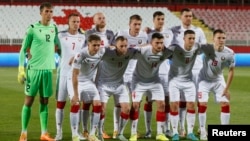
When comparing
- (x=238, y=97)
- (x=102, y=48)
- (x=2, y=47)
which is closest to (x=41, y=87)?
(x=102, y=48)

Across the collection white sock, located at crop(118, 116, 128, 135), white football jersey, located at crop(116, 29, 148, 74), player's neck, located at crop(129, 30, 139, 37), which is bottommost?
white sock, located at crop(118, 116, 128, 135)

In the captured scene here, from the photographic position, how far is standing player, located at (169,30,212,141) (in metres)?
10.3

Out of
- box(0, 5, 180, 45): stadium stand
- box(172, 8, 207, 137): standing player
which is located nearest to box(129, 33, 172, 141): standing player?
box(172, 8, 207, 137): standing player

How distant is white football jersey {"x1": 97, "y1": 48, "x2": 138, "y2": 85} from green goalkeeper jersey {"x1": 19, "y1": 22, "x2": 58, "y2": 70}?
2.73ft

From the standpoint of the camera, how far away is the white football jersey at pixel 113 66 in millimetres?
10023

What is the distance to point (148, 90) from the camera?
10.4 metres

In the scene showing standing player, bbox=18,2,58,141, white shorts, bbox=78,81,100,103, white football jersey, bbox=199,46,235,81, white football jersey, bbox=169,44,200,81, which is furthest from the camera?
white football jersey, bbox=199,46,235,81

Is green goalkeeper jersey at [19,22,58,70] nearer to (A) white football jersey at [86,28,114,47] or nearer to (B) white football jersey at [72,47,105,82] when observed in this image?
(B) white football jersey at [72,47,105,82]

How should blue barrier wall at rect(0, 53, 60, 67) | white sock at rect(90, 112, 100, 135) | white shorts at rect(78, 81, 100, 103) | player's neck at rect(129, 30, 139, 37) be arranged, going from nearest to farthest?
white sock at rect(90, 112, 100, 135) → white shorts at rect(78, 81, 100, 103) → player's neck at rect(129, 30, 139, 37) → blue barrier wall at rect(0, 53, 60, 67)

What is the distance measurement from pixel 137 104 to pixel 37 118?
135 inches

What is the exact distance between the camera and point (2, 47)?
32.6m

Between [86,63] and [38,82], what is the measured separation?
2.73 feet

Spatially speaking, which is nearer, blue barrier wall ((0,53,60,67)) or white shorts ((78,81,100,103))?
white shorts ((78,81,100,103))

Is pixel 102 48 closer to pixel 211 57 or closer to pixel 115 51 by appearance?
pixel 115 51
